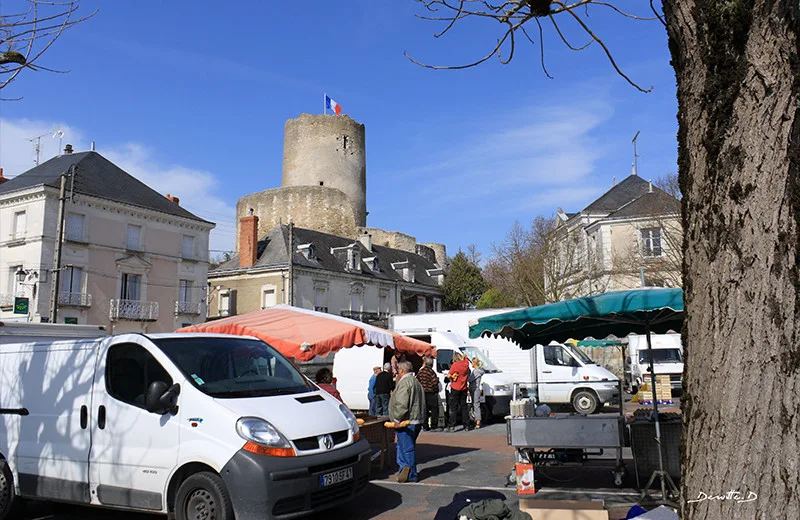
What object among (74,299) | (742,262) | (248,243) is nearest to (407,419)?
(742,262)

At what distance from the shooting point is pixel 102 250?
32094 mm

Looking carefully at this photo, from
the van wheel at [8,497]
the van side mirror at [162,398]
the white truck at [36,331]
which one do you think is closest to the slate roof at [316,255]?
the white truck at [36,331]

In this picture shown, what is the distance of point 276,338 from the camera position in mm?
9961

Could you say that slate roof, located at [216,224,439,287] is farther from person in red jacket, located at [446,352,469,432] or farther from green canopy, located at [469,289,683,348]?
green canopy, located at [469,289,683,348]

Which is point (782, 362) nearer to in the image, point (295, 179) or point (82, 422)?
point (82, 422)

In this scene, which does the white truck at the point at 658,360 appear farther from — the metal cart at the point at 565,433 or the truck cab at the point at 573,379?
the metal cart at the point at 565,433

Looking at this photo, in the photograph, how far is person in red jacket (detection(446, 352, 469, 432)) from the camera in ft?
47.5

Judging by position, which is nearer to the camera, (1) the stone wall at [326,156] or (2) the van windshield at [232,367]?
(2) the van windshield at [232,367]

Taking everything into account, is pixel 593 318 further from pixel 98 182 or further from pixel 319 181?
pixel 319 181

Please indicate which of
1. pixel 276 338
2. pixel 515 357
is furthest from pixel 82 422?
pixel 515 357

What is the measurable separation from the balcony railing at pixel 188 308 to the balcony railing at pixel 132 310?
1.40 m

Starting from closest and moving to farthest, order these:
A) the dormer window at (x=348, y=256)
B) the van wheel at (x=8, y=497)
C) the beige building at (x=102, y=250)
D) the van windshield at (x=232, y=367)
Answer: the van windshield at (x=232, y=367), the van wheel at (x=8, y=497), the beige building at (x=102, y=250), the dormer window at (x=348, y=256)

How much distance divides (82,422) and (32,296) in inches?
1037

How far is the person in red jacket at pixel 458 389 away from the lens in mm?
14484
